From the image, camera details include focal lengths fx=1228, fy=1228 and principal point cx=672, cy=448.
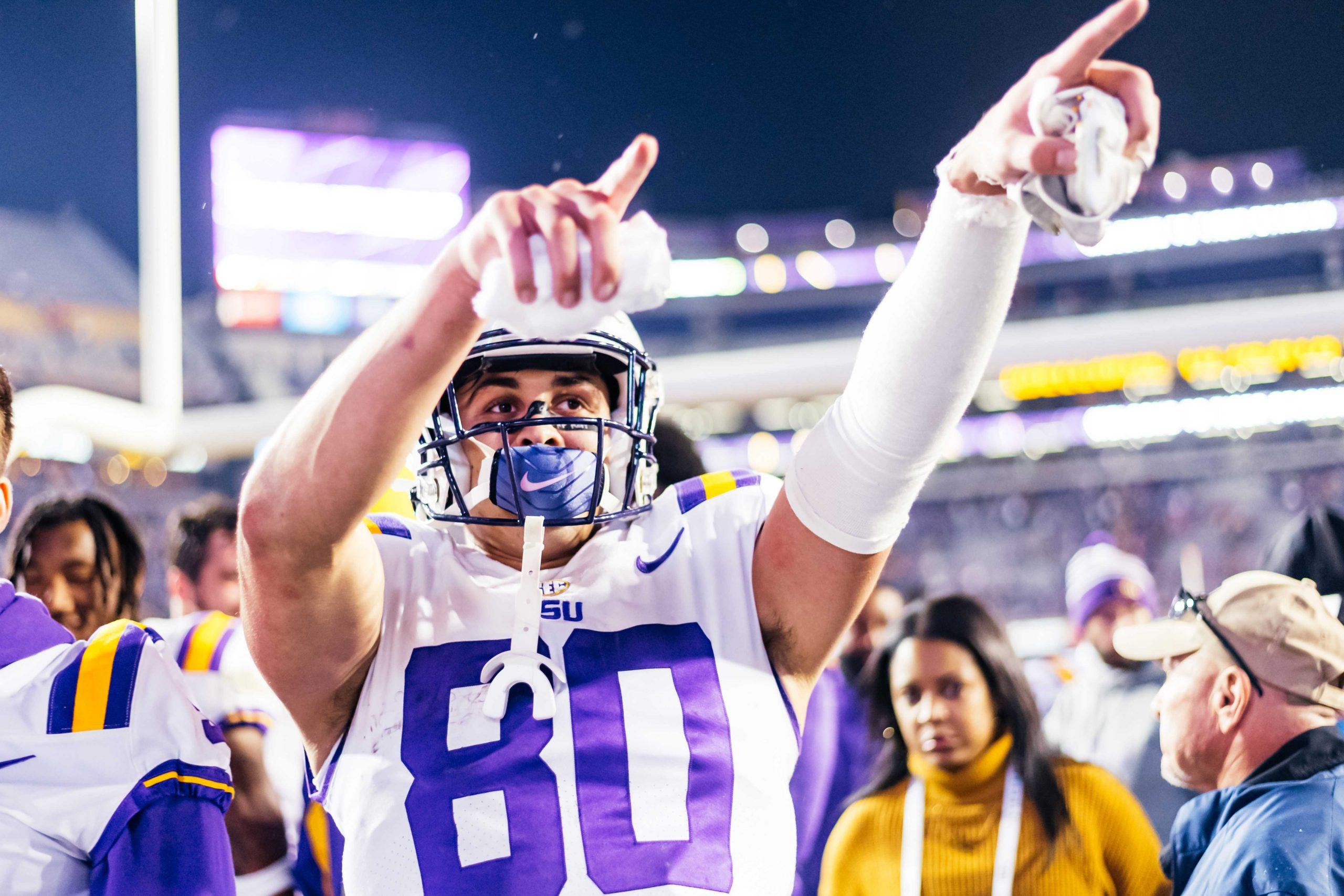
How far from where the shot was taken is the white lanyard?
8.43ft

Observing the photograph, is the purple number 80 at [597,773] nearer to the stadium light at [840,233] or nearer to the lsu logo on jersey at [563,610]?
the lsu logo on jersey at [563,610]

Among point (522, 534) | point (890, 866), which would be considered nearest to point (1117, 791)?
point (890, 866)

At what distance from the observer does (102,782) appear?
1.25 metres

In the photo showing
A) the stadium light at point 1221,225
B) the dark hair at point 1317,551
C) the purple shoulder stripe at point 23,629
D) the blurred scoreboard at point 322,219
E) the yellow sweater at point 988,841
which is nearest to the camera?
the purple shoulder stripe at point 23,629

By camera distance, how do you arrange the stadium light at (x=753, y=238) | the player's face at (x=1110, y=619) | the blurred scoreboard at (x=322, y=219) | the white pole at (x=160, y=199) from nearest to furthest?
the player's face at (x=1110, y=619), the white pole at (x=160, y=199), the blurred scoreboard at (x=322, y=219), the stadium light at (x=753, y=238)

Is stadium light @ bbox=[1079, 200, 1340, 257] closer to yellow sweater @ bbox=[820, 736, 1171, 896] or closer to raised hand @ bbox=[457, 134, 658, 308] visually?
yellow sweater @ bbox=[820, 736, 1171, 896]

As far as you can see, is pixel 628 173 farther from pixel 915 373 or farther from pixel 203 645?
pixel 203 645

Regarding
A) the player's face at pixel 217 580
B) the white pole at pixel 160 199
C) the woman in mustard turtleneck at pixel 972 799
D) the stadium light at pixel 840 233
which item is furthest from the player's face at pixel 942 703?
the stadium light at pixel 840 233

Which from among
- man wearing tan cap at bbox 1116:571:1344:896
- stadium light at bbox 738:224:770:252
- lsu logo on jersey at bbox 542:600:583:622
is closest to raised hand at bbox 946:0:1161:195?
lsu logo on jersey at bbox 542:600:583:622

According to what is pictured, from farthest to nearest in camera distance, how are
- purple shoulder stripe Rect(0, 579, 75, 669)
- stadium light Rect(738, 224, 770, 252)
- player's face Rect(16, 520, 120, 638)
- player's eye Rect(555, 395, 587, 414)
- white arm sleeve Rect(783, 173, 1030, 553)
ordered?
stadium light Rect(738, 224, 770, 252) → player's face Rect(16, 520, 120, 638) → player's eye Rect(555, 395, 587, 414) → purple shoulder stripe Rect(0, 579, 75, 669) → white arm sleeve Rect(783, 173, 1030, 553)

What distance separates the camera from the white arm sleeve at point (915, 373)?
120 cm

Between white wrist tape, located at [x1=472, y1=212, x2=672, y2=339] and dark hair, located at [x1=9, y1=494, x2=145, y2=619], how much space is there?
2.00m

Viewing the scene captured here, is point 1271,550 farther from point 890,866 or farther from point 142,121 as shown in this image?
point 142,121

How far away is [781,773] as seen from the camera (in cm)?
139
